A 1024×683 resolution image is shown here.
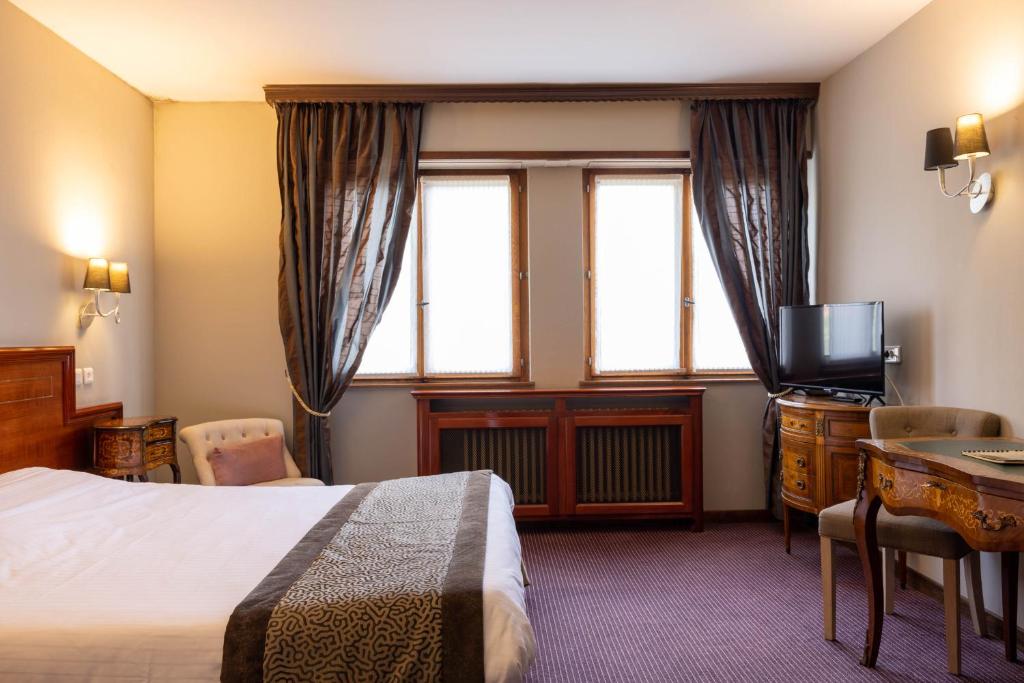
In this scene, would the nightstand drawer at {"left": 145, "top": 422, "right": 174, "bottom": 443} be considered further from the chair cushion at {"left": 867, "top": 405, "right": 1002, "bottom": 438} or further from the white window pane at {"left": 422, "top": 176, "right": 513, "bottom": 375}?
the chair cushion at {"left": 867, "top": 405, "right": 1002, "bottom": 438}

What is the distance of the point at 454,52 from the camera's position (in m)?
3.74

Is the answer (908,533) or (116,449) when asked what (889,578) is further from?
(116,449)

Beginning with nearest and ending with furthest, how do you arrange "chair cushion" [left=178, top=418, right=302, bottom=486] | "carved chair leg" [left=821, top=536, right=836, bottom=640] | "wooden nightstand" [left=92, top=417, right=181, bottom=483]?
"carved chair leg" [left=821, top=536, right=836, bottom=640] < "wooden nightstand" [left=92, top=417, right=181, bottom=483] < "chair cushion" [left=178, top=418, right=302, bottom=486]

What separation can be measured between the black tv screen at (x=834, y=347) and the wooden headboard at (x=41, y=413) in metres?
3.94

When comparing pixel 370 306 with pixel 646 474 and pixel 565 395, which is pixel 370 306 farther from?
pixel 646 474

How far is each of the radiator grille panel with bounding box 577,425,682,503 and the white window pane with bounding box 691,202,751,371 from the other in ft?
2.11

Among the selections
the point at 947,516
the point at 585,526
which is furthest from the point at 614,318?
the point at 947,516

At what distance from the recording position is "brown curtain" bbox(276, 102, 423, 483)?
418cm

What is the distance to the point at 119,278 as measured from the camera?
3.62 metres

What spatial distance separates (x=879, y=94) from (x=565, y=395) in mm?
2456

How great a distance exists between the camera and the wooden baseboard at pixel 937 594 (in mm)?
2746

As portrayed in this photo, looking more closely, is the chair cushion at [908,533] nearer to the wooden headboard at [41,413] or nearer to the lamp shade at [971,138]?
the lamp shade at [971,138]

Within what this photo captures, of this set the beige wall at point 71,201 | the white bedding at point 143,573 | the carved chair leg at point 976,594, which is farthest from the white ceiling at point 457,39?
the carved chair leg at point 976,594

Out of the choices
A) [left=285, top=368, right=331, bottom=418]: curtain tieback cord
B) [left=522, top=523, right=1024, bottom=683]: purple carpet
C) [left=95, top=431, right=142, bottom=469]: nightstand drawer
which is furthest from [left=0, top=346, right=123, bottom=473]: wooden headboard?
[left=522, top=523, right=1024, bottom=683]: purple carpet
